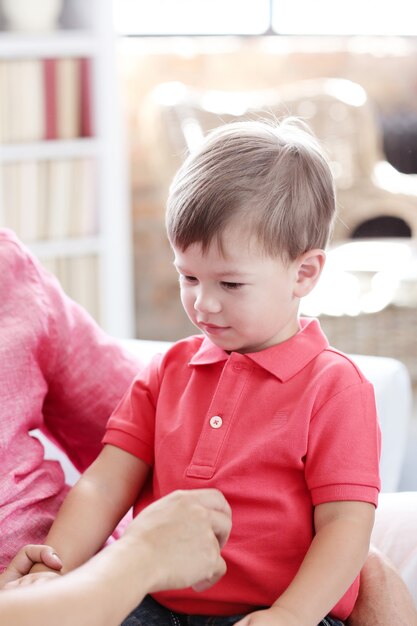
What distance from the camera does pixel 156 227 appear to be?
4648 mm

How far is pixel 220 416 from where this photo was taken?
1.17 m

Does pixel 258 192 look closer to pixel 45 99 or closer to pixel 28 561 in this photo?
pixel 28 561

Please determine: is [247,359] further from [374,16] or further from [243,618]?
[374,16]

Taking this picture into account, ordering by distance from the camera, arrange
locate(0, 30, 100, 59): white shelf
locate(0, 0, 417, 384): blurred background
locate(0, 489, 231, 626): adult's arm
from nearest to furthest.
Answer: locate(0, 489, 231, 626): adult's arm, locate(0, 30, 100, 59): white shelf, locate(0, 0, 417, 384): blurred background

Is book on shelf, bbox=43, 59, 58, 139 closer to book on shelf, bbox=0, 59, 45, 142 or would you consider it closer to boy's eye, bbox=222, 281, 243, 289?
book on shelf, bbox=0, 59, 45, 142

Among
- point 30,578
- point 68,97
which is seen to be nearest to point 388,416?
point 30,578

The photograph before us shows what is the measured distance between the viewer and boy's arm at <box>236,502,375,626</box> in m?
1.03

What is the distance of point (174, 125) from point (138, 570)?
309 cm

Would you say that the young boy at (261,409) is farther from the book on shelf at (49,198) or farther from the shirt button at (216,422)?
the book on shelf at (49,198)

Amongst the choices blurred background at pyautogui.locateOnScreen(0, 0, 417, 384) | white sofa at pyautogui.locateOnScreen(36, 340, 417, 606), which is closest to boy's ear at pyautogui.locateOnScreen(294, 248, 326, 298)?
white sofa at pyautogui.locateOnScreen(36, 340, 417, 606)

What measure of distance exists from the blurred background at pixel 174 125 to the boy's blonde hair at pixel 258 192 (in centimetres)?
94

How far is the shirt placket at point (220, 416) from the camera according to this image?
115 centimetres

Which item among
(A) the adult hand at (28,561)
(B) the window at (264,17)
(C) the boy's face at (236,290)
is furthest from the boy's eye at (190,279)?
(B) the window at (264,17)

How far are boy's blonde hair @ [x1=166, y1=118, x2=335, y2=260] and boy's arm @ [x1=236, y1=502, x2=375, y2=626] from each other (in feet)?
0.99
